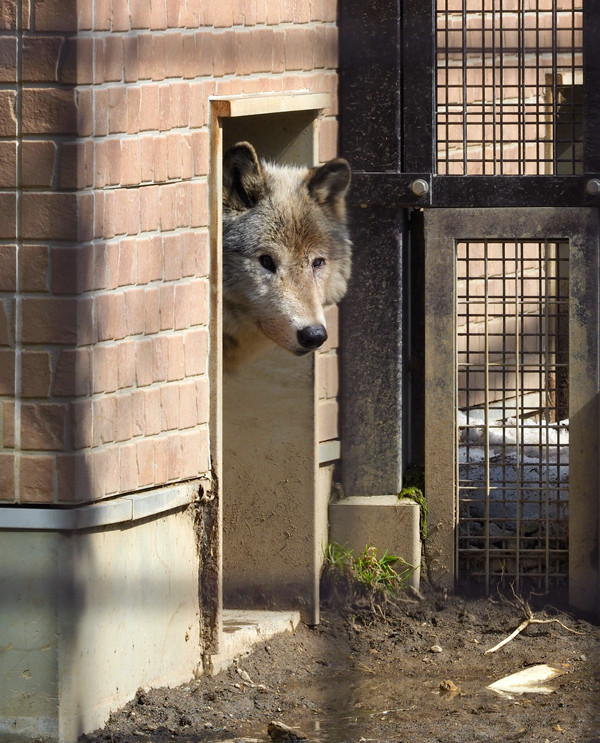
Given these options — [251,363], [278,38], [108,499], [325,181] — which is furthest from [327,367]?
[108,499]

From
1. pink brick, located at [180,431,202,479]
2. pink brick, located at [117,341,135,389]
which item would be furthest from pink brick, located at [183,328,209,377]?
pink brick, located at [117,341,135,389]

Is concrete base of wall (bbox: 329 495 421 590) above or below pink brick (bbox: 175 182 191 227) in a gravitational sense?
below

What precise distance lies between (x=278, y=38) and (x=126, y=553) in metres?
2.23

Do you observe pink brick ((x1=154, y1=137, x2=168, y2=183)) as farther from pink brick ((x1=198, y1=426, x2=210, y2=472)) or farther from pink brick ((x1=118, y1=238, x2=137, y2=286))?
pink brick ((x1=198, y1=426, x2=210, y2=472))

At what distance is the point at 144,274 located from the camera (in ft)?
12.8

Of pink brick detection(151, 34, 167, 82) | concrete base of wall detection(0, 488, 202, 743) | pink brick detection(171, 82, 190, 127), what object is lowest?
concrete base of wall detection(0, 488, 202, 743)

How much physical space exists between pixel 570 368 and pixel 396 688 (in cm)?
176

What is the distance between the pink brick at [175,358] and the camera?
13.3 feet

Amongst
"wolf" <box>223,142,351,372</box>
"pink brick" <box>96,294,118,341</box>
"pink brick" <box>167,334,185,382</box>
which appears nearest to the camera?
"pink brick" <box>96,294,118,341</box>

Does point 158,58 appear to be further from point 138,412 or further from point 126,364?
point 138,412

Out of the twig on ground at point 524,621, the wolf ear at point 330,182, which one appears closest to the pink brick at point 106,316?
the wolf ear at point 330,182

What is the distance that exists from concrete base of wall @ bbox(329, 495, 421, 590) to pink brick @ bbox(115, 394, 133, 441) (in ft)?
5.88

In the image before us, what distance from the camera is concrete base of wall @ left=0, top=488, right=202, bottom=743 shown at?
141 inches

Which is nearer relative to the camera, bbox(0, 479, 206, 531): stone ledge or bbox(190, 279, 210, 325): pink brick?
bbox(0, 479, 206, 531): stone ledge
